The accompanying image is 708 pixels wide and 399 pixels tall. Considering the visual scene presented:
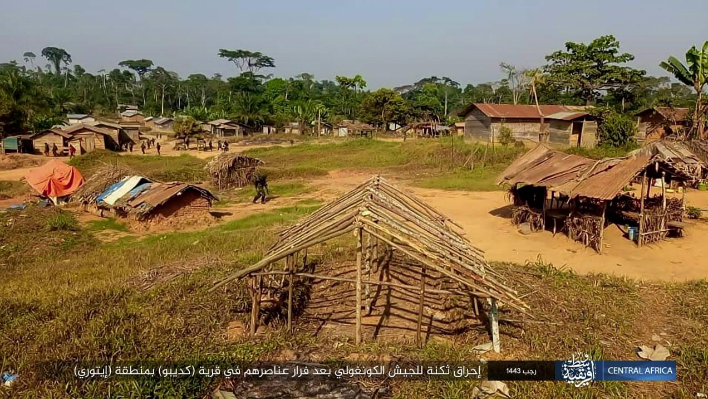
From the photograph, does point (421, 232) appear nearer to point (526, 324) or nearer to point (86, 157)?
point (526, 324)

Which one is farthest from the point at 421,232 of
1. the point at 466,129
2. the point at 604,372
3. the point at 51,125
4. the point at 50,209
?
the point at 51,125

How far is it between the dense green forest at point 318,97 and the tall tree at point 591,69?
0.24ft

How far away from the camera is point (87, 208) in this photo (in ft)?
61.9

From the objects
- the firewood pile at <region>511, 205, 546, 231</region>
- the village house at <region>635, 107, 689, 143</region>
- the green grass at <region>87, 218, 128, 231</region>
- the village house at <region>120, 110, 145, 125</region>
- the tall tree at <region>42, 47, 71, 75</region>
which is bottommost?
the green grass at <region>87, 218, 128, 231</region>

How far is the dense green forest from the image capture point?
38.2 metres

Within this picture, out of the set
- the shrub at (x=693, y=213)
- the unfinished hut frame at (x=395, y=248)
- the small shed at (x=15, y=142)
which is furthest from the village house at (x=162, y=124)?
the unfinished hut frame at (x=395, y=248)

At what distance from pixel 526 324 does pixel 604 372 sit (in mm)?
1333

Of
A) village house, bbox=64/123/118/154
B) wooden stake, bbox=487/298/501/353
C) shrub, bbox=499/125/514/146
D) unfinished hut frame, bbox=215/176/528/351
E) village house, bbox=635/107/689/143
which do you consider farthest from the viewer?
village house, bbox=64/123/118/154

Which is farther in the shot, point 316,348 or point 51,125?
point 51,125

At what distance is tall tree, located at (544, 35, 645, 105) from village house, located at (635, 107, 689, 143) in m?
4.46

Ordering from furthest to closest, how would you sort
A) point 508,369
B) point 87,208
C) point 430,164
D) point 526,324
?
→ point 430,164, point 87,208, point 526,324, point 508,369

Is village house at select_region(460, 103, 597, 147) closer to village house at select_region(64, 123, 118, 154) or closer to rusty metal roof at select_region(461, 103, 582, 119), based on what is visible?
rusty metal roof at select_region(461, 103, 582, 119)

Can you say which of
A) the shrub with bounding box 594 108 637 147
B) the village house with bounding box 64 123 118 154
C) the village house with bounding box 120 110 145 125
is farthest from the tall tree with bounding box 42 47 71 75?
the shrub with bounding box 594 108 637 147

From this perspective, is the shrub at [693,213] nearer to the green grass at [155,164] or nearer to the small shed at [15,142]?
the green grass at [155,164]
